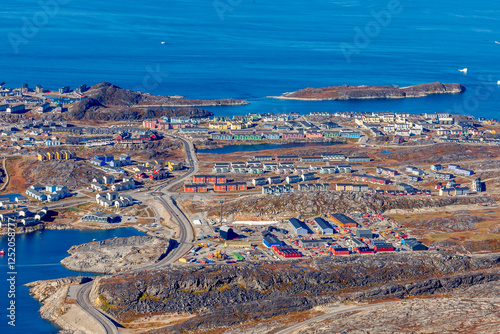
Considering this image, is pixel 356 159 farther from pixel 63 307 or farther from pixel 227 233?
pixel 63 307

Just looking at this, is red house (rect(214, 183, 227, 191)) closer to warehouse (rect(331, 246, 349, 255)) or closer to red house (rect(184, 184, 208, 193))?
red house (rect(184, 184, 208, 193))

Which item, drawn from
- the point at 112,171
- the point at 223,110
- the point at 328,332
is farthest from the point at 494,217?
→ the point at 223,110

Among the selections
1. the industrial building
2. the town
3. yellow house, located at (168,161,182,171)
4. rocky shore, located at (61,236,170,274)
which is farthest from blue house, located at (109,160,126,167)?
the industrial building

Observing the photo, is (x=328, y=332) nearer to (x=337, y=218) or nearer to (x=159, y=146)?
(x=337, y=218)

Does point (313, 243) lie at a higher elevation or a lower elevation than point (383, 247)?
higher

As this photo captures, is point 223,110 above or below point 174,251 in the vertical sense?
above

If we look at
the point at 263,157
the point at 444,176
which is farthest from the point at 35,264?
the point at 444,176
